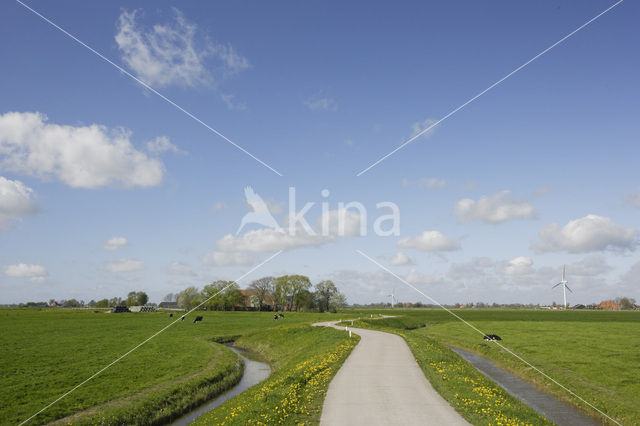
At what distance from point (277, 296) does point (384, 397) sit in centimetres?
13376

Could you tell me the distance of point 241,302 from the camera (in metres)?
149

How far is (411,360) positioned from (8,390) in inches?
985

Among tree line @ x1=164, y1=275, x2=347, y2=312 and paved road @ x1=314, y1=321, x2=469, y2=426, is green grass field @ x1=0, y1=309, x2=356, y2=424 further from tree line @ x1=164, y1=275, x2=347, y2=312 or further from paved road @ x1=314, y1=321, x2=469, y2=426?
tree line @ x1=164, y1=275, x2=347, y2=312

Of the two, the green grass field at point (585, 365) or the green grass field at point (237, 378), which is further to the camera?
the green grass field at point (585, 365)

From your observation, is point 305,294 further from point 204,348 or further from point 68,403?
point 68,403

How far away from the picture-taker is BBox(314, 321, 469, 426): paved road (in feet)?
46.4

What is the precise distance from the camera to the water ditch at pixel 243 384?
21192 millimetres

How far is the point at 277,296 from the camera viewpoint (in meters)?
147

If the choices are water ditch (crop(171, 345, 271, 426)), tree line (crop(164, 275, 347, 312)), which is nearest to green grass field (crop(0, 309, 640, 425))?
water ditch (crop(171, 345, 271, 426))

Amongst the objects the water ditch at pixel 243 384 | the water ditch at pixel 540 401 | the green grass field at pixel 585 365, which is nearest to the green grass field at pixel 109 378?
the water ditch at pixel 243 384

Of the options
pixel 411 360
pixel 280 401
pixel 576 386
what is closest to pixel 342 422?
pixel 280 401

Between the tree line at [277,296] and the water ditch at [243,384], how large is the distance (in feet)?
320

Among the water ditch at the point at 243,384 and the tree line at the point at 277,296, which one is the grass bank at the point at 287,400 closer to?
the water ditch at the point at 243,384

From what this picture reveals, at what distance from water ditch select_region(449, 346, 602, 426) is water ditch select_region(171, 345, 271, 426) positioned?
18.8 metres
